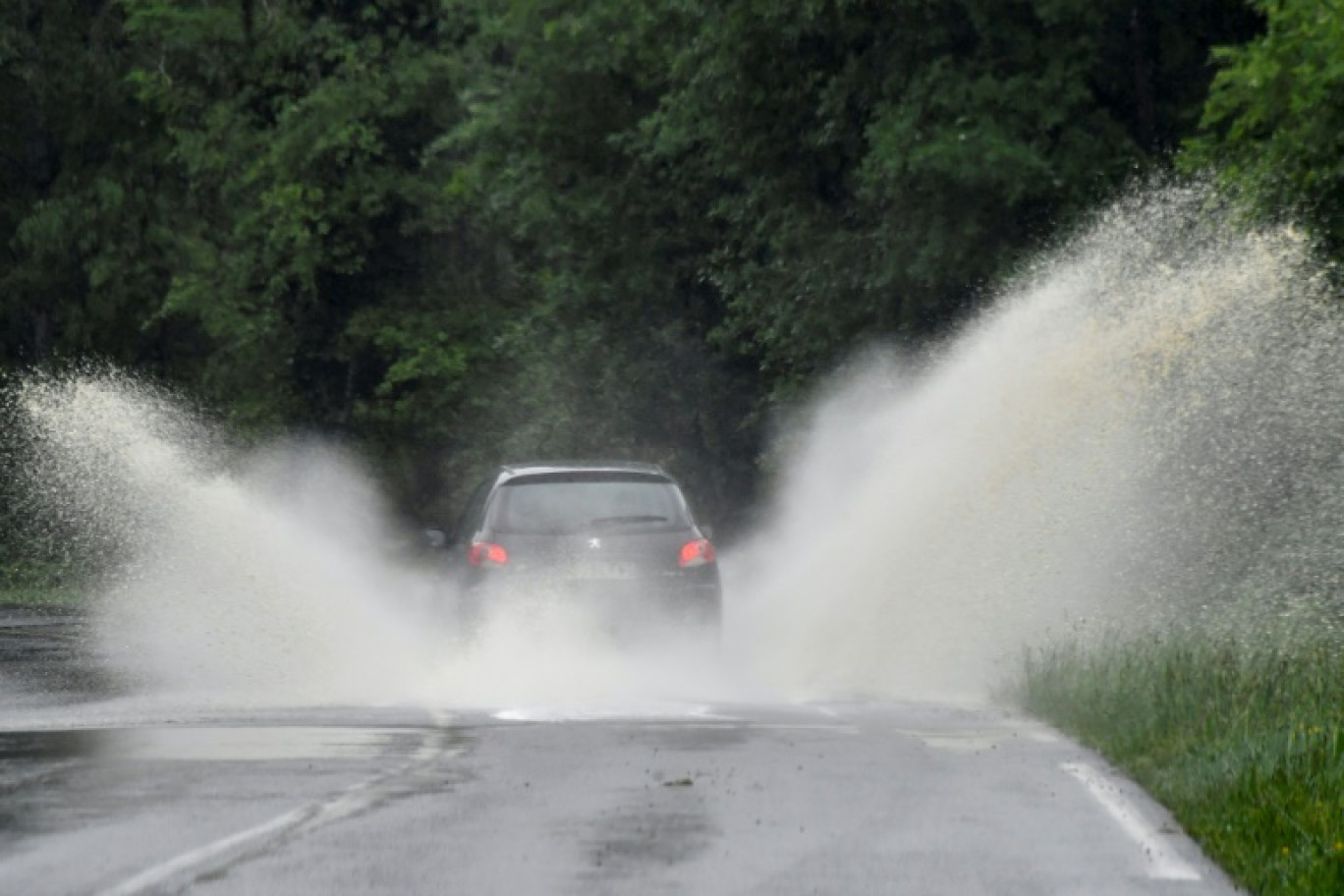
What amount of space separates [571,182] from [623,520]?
19878 millimetres

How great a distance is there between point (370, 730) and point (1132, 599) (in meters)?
8.53

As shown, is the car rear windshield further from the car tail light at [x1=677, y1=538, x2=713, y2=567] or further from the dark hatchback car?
the car tail light at [x1=677, y1=538, x2=713, y2=567]

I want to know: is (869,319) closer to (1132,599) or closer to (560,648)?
(1132,599)

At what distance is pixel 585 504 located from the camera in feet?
67.7

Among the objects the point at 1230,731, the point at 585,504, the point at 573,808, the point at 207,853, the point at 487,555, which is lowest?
the point at 207,853

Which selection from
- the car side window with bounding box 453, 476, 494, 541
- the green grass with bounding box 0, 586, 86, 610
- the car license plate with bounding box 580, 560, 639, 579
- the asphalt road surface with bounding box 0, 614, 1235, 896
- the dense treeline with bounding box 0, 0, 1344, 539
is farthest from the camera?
the green grass with bounding box 0, 586, 86, 610

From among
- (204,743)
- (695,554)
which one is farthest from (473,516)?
(204,743)

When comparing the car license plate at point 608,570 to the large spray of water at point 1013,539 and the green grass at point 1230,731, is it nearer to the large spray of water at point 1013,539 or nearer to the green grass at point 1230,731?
the large spray of water at point 1013,539

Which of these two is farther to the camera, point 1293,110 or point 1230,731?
point 1293,110

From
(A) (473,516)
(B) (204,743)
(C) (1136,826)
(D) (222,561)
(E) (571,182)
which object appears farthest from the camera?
(E) (571,182)

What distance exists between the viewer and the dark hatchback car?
66.3ft

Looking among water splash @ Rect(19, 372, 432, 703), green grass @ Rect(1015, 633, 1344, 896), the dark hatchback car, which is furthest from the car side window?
green grass @ Rect(1015, 633, 1344, 896)

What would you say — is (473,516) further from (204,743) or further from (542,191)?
(542,191)

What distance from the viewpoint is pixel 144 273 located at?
5350 cm
